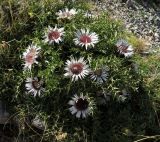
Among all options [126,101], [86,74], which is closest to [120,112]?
[126,101]

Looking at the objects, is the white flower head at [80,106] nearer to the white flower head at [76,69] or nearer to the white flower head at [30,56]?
the white flower head at [76,69]

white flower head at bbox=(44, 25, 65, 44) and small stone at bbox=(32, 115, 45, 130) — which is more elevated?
white flower head at bbox=(44, 25, 65, 44)

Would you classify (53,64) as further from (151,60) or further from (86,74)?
(151,60)

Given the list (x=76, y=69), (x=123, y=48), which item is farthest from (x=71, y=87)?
(x=123, y=48)

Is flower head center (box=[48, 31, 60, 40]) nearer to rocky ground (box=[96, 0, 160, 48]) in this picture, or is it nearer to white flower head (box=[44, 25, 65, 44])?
white flower head (box=[44, 25, 65, 44])

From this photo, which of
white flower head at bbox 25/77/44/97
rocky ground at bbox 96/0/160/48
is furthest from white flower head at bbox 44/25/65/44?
rocky ground at bbox 96/0/160/48

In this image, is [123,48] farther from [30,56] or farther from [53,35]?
[30,56]

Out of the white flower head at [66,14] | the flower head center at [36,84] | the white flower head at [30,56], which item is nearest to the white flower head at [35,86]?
the flower head center at [36,84]
